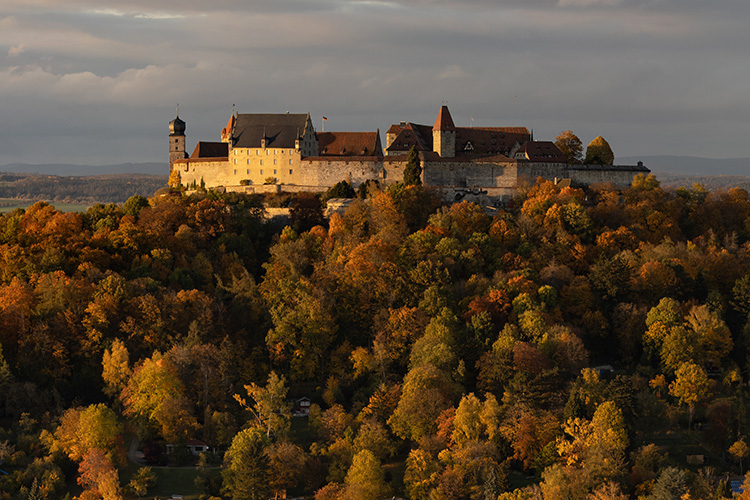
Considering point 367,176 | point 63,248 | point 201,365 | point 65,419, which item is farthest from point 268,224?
point 65,419

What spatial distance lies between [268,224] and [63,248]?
1755cm

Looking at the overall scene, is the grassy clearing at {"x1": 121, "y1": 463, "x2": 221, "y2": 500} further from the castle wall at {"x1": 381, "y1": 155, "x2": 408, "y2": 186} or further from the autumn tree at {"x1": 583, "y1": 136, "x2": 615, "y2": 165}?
the autumn tree at {"x1": 583, "y1": 136, "x2": 615, "y2": 165}

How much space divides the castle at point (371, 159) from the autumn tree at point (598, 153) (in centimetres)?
343

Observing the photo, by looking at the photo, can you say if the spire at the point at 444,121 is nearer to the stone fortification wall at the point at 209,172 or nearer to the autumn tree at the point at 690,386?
the stone fortification wall at the point at 209,172

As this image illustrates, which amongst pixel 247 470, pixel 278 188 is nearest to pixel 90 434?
pixel 247 470

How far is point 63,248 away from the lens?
3199 inches

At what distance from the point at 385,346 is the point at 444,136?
33865mm

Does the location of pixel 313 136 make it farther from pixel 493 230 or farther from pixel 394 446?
pixel 394 446

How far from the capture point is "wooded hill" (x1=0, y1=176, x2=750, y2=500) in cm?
6022

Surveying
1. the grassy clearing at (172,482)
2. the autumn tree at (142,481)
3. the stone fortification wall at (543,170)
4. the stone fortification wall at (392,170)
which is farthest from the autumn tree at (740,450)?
the stone fortification wall at (392,170)

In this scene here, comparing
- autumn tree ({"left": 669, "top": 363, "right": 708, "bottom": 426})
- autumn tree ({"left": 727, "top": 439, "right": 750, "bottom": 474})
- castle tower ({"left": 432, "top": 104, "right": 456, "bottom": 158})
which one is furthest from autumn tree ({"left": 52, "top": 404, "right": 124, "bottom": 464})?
castle tower ({"left": 432, "top": 104, "right": 456, "bottom": 158})

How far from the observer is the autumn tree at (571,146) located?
105938mm

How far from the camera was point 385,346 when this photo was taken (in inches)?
2859

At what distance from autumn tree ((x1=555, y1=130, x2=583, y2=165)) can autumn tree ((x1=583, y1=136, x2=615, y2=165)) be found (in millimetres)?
1160
